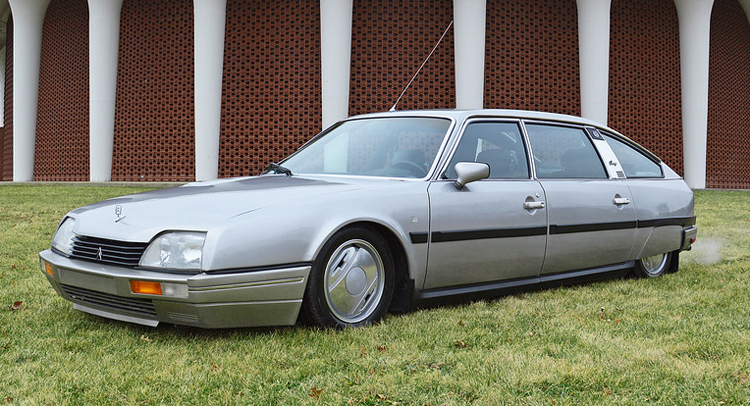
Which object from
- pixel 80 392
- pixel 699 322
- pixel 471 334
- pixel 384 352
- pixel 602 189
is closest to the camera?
pixel 80 392

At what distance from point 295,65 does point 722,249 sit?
17.7 metres

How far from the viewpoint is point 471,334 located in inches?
152

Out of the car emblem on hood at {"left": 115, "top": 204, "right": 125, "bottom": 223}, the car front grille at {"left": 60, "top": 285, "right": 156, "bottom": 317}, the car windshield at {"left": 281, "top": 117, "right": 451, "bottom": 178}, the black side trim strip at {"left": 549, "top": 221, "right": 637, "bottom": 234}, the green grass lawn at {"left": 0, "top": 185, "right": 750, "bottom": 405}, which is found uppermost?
the car windshield at {"left": 281, "top": 117, "right": 451, "bottom": 178}

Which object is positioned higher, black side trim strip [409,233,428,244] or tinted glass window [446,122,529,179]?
tinted glass window [446,122,529,179]

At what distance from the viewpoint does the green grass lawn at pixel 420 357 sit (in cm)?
287

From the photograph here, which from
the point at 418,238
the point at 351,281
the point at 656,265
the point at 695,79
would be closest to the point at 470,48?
the point at 695,79

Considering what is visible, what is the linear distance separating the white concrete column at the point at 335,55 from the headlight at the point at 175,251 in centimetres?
1888

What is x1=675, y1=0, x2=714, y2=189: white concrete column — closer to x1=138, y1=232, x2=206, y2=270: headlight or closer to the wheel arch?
the wheel arch

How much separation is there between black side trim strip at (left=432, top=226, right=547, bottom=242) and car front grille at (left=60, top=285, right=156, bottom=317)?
5.56ft

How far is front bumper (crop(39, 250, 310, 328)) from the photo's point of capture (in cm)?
344

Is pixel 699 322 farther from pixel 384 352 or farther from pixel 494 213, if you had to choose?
pixel 384 352

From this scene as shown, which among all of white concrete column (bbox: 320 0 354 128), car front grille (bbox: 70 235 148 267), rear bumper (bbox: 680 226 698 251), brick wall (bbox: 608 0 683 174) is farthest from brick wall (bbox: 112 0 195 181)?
car front grille (bbox: 70 235 148 267)

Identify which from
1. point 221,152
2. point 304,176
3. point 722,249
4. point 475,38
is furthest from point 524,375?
point 221,152

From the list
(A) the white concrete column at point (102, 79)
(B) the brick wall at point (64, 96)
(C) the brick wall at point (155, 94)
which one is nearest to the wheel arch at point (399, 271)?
(C) the brick wall at point (155, 94)
